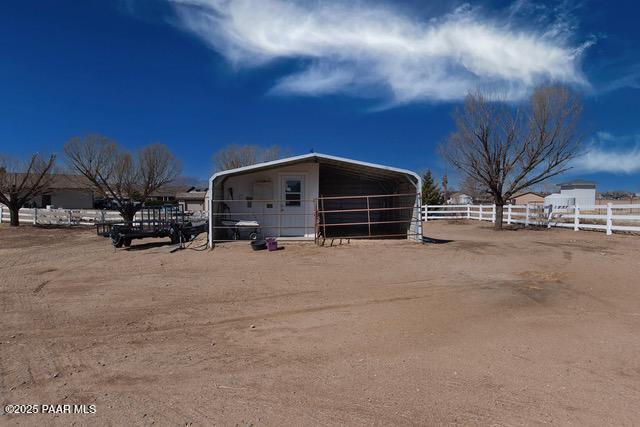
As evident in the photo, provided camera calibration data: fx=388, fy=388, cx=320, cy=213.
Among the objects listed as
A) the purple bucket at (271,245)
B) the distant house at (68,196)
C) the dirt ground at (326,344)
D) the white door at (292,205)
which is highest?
the distant house at (68,196)

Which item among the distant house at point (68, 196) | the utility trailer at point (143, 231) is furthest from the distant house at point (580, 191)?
the distant house at point (68, 196)

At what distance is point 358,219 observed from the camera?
18281 mm

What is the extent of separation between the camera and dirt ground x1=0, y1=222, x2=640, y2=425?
10.3 feet

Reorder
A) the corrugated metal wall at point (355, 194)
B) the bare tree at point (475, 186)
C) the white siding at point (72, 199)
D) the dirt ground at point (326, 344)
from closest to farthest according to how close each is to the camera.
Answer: the dirt ground at point (326, 344) → the corrugated metal wall at point (355, 194) → the bare tree at point (475, 186) → the white siding at point (72, 199)

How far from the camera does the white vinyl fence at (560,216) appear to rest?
634 inches

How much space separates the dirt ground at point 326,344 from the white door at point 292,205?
18.3ft

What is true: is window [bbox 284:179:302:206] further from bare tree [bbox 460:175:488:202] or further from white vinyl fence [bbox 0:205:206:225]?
white vinyl fence [bbox 0:205:206:225]

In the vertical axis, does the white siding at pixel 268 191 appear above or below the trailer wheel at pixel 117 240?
above

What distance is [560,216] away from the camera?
763 inches

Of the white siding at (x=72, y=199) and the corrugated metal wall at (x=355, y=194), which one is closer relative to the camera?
the corrugated metal wall at (x=355, y=194)

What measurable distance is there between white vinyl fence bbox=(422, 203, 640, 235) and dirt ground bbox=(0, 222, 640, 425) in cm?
860

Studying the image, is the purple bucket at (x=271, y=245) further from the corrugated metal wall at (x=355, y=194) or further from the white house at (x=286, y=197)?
the corrugated metal wall at (x=355, y=194)

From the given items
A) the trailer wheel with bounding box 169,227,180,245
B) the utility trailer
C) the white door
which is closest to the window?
the white door

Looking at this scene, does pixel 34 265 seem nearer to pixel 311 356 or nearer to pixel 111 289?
pixel 111 289
